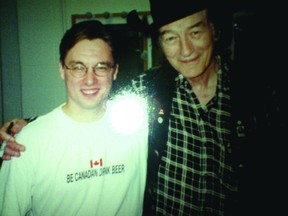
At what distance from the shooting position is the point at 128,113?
1275 millimetres

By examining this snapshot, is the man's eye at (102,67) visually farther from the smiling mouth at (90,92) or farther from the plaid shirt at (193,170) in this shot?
the plaid shirt at (193,170)

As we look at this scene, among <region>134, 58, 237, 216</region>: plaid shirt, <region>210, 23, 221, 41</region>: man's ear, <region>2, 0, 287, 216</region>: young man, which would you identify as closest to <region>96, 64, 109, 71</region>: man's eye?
<region>2, 0, 287, 216</region>: young man

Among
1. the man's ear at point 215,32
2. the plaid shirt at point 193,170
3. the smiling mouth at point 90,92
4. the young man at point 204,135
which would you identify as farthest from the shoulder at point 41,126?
the man's ear at point 215,32

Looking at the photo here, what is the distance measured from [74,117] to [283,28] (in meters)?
1.93

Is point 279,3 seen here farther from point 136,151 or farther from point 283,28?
point 136,151

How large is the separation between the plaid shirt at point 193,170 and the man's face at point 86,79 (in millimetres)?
479

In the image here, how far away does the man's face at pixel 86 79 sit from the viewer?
1.06m

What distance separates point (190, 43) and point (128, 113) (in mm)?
489

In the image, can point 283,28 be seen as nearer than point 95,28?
No

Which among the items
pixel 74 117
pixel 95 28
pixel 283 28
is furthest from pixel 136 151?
pixel 283 28

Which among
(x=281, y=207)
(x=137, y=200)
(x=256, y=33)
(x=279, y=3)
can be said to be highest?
(x=279, y=3)

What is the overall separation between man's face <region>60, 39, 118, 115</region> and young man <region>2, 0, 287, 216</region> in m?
0.36

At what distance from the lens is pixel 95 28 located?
1.09m

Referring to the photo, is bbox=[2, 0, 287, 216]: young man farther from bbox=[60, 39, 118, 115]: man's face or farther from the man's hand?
the man's hand
